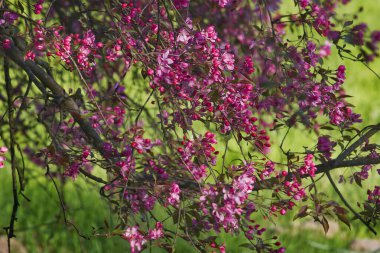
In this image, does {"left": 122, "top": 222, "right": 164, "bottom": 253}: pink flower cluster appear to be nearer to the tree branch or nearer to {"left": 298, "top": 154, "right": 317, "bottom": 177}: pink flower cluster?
the tree branch

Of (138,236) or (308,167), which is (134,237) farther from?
(308,167)

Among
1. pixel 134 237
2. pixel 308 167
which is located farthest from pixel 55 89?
pixel 308 167

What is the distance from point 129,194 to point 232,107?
0.68 metres

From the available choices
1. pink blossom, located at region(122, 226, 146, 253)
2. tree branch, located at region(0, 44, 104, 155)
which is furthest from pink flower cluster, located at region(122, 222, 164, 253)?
tree branch, located at region(0, 44, 104, 155)

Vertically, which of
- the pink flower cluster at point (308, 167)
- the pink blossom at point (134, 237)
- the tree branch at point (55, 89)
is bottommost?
the pink blossom at point (134, 237)

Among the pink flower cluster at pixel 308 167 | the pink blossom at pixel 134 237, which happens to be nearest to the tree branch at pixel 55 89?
the pink blossom at pixel 134 237

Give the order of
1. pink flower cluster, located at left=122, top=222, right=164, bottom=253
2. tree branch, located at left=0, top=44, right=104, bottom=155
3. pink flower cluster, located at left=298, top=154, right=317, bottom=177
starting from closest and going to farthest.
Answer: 1. pink flower cluster, located at left=122, top=222, right=164, bottom=253
2. pink flower cluster, located at left=298, top=154, right=317, bottom=177
3. tree branch, located at left=0, top=44, right=104, bottom=155

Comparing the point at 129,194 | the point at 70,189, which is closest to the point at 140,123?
the point at 70,189

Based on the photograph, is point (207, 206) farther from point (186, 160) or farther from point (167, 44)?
point (167, 44)

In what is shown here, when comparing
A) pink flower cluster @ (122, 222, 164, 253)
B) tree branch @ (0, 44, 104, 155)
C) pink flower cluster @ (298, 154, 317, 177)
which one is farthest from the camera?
tree branch @ (0, 44, 104, 155)

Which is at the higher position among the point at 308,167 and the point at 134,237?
the point at 308,167

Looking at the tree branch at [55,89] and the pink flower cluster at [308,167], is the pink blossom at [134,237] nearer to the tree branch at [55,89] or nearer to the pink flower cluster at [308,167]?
the tree branch at [55,89]

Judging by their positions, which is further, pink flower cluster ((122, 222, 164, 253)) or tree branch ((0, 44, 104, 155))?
tree branch ((0, 44, 104, 155))

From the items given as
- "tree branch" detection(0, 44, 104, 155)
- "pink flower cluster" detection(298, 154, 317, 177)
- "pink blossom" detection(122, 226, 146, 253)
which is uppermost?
"tree branch" detection(0, 44, 104, 155)
